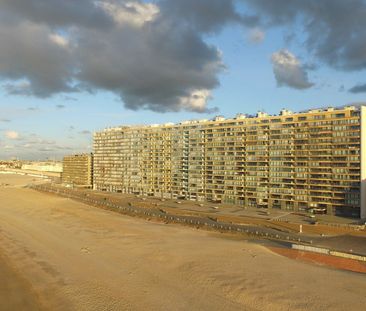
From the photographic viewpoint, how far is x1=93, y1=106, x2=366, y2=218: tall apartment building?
88.6 metres

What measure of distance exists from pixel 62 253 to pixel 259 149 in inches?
2777

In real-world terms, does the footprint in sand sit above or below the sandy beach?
above

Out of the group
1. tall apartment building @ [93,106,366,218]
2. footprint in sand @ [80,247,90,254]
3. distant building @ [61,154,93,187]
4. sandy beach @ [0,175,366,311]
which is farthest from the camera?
distant building @ [61,154,93,187]

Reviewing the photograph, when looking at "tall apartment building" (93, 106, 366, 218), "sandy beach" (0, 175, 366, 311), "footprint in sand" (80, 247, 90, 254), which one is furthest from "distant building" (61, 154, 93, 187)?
"footprint in sand" (80, 247, 90, 254)

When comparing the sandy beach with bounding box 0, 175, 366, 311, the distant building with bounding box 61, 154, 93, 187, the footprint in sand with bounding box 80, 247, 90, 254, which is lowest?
the sandy beach with bounding box 0, 175, 366, 311

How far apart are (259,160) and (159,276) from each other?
235ft

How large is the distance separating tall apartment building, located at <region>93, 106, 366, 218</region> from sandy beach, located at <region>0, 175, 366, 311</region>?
40804 mm

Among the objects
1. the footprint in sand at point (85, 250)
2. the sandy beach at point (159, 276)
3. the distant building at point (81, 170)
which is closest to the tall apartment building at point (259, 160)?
the distant building at point (81, 170)

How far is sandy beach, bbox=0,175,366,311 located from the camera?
32344 mm

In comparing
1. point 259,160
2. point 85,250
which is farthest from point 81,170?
point 85,250

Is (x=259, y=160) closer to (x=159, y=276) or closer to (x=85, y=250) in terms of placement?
(x=85, y=250)

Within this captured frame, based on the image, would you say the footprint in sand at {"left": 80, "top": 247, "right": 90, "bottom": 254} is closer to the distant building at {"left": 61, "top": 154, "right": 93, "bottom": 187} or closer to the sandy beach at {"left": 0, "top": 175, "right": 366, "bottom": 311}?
the sandy beach at {"left": 0, "top": 175, "right": 366, "bottom": 311}

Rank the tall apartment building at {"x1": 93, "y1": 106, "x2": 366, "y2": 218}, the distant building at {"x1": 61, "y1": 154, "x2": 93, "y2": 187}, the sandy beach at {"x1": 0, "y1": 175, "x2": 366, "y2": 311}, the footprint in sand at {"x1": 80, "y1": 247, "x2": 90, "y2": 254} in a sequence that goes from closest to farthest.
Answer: the sandy beach at {"x1": 0, "y1": 175, "x2": 366, "y2": 311} → the footprint in sand at {"x1": 80, "y1": 247, "x2": 90, "y2": 254} → the tall apartment building at {"x1": 93, "y1": 106, "x2": 366, "y2": 218} → the distant building at {"x1": 61, "y1": 154, "x2": 93, "y2": 187}

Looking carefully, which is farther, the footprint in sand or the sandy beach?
the footprint in sand
